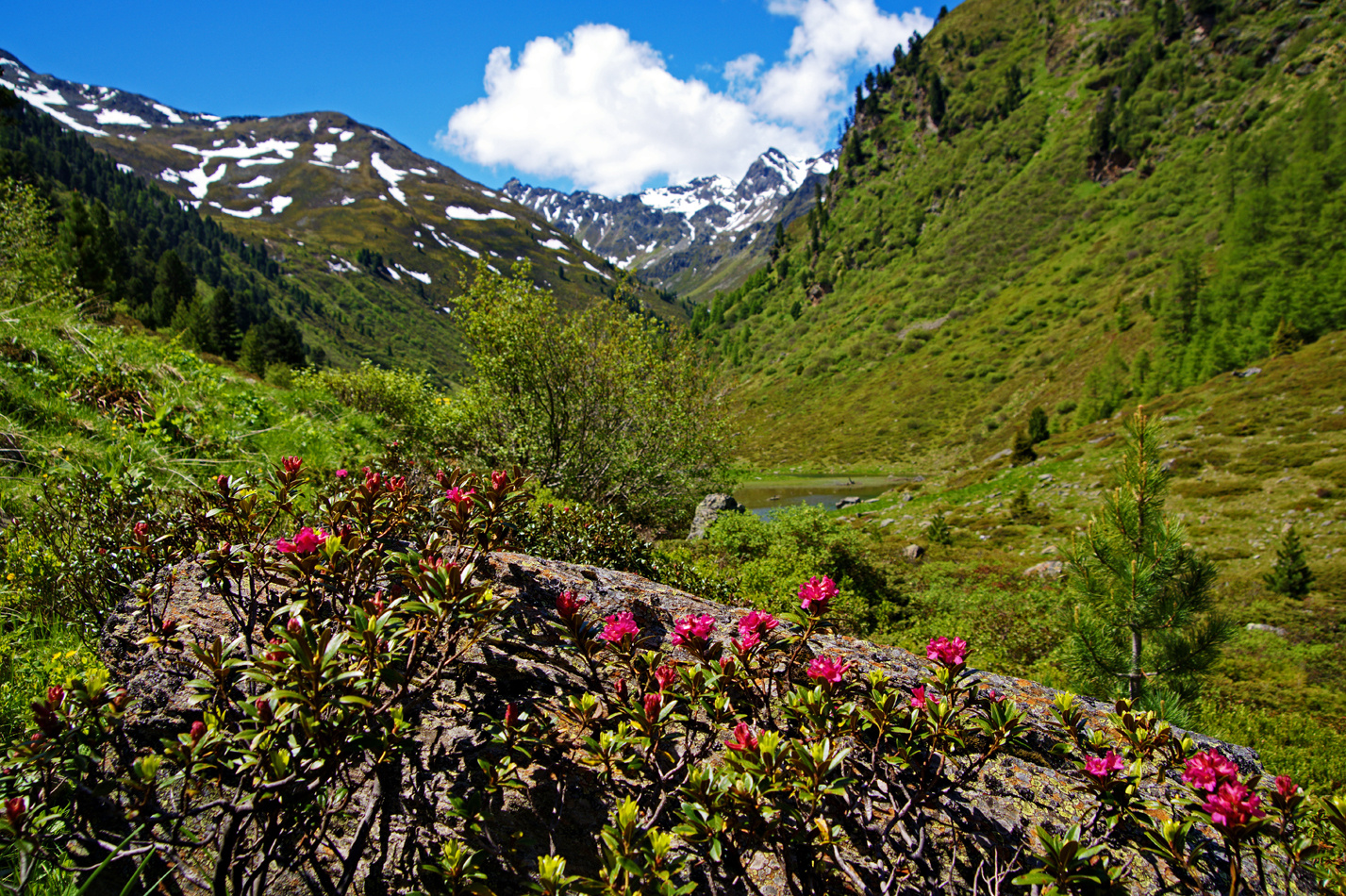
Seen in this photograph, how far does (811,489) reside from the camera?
55312 millimetres

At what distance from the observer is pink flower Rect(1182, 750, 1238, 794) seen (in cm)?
177

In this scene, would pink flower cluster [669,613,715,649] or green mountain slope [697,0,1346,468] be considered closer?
pink flower cluster [669,613,715,649]

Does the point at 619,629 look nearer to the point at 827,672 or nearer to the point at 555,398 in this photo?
the point at 827,672

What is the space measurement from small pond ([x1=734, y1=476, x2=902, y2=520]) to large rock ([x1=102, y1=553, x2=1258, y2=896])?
131 feet

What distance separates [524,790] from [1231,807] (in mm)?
2386

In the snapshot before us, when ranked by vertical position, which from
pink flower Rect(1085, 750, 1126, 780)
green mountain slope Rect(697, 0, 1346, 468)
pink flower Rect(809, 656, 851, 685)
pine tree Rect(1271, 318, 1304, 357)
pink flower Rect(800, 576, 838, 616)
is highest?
Result: green mountain slope Rect(697, 0, 1346, 468)

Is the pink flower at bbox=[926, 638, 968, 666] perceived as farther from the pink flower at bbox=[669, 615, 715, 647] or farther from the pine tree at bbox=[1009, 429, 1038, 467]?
the pine tree at bbox=[1009, 429, 1038, 467]

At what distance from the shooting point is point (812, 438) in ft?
276

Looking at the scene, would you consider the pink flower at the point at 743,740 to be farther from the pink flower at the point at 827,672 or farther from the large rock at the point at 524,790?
the pink flower at the point at 827,672

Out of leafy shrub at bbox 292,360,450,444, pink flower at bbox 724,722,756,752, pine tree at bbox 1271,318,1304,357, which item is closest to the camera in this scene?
pink flower at bbox 724,722,756,752

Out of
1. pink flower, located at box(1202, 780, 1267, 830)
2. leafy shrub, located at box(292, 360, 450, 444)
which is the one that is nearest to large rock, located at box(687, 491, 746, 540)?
leafy shrub, located at box(292, 360, 450, 444)

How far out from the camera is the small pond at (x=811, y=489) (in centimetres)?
4622

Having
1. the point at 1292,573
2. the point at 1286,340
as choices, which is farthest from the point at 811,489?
the point at 1292,573

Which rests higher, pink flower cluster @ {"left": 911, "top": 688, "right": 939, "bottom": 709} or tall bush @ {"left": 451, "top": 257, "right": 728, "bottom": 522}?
tall bush @ {"left": 451, "top": 257, "right": 728, "bottom": 522}
